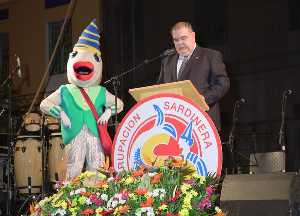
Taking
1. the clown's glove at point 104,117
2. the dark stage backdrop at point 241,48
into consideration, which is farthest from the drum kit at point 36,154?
the clown's glove at point 104,117

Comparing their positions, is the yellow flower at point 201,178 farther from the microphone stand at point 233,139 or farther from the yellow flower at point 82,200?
the microphone stand at point 233,139

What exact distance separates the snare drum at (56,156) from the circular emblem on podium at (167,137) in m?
4.27

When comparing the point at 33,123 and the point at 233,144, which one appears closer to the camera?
the point at 33,123

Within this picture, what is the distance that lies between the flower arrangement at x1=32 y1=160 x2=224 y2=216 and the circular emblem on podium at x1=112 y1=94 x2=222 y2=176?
17cm

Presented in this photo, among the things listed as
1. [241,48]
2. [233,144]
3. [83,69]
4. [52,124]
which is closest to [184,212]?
[83,69]

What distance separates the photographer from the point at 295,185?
297cm

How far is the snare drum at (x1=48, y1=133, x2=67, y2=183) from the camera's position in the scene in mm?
7188

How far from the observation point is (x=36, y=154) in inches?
297

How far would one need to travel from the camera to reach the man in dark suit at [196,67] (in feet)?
12.6

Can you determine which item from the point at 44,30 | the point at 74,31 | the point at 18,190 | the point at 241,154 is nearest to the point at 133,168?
the point at 18,190

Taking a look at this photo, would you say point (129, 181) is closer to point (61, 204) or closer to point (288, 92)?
point (61, 204)

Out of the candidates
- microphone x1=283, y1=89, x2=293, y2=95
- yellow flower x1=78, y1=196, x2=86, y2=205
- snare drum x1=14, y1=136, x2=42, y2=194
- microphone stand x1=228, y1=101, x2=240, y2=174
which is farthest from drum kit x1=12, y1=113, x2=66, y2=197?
yellow flower x1=78, y1=196, x2=86, y2=205

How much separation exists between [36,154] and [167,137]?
194 inches

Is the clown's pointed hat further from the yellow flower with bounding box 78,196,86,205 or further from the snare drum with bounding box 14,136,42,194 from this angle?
the yellow flower with bounding box 78,196,86,205
